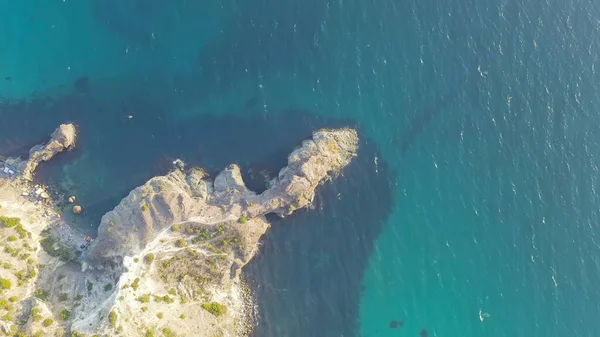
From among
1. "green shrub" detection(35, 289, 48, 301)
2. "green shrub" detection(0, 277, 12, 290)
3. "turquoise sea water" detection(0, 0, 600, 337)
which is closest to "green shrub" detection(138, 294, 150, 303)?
"green shrub" detection(35, 289, 48, 301)

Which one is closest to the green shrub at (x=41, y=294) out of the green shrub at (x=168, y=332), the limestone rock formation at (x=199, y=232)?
the limestone rock formation at (x=199, y=232)

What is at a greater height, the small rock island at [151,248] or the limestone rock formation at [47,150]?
the limestone rock formation at [47,150]

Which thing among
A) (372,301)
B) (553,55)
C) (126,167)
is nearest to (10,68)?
(126,167)

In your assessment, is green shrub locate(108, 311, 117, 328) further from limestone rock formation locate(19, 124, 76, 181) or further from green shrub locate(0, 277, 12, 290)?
limestone rock formation locate(19, 124, 76, 181)

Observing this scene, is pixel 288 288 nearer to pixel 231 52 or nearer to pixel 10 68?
pixel 231 52

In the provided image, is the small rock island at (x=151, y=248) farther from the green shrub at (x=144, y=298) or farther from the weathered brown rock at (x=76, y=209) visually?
the weathered brown rock at (x=76, y=209)

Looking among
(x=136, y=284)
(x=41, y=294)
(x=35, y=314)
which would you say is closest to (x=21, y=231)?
(x=41, y=294)

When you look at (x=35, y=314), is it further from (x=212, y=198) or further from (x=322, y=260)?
(x=322, y=260)
